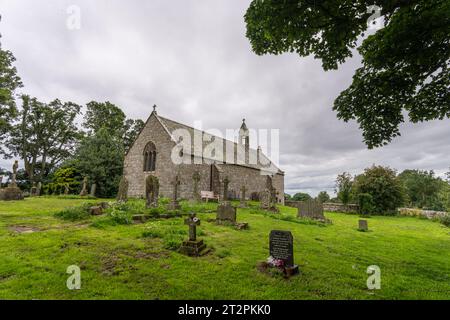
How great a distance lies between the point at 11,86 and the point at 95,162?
1422cm

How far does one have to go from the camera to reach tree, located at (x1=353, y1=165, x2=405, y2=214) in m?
25.1

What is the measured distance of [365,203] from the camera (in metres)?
23.9

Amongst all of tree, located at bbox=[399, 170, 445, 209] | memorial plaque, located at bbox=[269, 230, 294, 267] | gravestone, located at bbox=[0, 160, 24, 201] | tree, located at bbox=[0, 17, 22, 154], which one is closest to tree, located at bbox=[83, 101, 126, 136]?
tree, located at bbox=[0, 17, 22, 154]

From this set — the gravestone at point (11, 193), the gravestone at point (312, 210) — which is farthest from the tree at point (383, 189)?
the gravestone at point (11, 193)

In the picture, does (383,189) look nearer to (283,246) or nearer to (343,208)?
(343,208)

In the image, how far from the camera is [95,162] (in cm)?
2592

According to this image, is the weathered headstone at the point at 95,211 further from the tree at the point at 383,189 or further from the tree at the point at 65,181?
the tree at the point at 383,189

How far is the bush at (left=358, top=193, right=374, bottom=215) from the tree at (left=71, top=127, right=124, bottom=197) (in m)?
26.4

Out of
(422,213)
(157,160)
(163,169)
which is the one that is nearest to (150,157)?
(157,160)

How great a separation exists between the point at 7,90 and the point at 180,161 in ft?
49.2

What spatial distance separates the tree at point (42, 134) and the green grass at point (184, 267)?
3290 cm

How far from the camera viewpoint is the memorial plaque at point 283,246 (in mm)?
5191

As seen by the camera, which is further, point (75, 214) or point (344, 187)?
point (344, 187)
